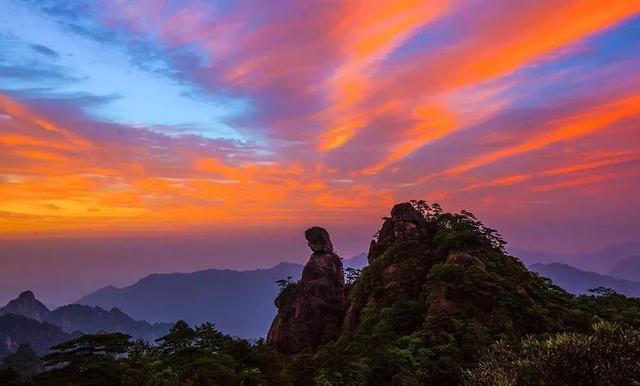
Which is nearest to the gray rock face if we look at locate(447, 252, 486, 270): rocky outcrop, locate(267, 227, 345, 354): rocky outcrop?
locate(267, 227, 345, 354): rocky outcrop

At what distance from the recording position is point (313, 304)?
2212 inches

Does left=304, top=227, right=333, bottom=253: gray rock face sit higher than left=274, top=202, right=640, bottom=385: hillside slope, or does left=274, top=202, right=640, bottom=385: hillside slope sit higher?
left=304, top=227, right=333, bottom=253: gray rock face

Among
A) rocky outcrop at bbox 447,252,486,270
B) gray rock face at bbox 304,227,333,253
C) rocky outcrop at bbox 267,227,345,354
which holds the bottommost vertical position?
rocky outcrop at bbox 267,227,345,354

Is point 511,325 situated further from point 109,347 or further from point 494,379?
point 109,347

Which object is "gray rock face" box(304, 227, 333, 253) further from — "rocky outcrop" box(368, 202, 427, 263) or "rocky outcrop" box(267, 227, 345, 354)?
"rocky outcrop" box(368, 202, 427, 263)

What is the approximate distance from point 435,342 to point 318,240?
1096 inches

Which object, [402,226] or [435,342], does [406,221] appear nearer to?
[402,226]

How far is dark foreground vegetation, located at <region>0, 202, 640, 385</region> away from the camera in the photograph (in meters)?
26.0

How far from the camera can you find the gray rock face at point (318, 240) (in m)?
61.2

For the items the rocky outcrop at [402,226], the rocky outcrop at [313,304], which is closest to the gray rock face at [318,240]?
the rocky outcrop at [313,304]

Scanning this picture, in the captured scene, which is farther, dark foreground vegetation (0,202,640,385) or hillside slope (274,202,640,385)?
hillside slope (274,202,640,385)

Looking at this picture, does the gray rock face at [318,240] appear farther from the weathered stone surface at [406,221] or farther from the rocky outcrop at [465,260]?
the rocky outcrop at [465,260]

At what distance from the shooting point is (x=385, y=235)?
58.2 m

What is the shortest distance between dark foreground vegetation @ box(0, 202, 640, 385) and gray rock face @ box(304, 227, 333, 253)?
1102 centimetres
